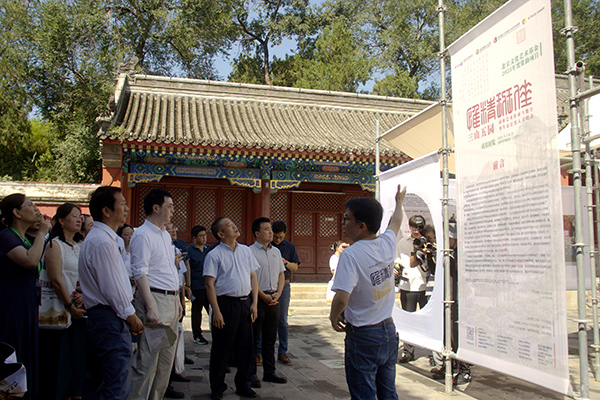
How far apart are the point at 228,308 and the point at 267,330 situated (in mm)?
854

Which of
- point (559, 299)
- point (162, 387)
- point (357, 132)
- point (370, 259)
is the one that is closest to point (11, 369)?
point (162, 387)

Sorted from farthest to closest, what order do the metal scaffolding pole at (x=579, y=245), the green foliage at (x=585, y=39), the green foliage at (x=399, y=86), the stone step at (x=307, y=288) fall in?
the green foliage at (x=399, y=86) → the green foliage at (x=585, y=39) → the stone step at (x=307, y=288) → the metal scaffolding pole at (x=579, y=245)

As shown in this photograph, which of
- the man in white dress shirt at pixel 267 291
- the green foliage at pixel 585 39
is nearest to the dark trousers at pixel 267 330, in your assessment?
the man in white dress shirt at pixel 267 291

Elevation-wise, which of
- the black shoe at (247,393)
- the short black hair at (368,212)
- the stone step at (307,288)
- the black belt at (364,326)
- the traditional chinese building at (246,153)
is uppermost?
the traditional chinese building at (246,153)

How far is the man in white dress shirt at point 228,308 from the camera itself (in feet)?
13.7

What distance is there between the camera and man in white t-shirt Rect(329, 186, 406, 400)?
271 cm

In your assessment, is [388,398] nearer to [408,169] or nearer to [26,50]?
[408,169]

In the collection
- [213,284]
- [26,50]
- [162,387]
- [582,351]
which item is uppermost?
[26,50]

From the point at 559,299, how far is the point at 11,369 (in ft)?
10.2

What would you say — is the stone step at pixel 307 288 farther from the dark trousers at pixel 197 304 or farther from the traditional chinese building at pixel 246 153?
the dark trousers at pixel 197 304

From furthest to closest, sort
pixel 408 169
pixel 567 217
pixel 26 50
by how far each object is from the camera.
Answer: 1. pixel 26 50
2. pixel 567 217
3. pixel 408 169

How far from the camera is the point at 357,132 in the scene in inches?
502

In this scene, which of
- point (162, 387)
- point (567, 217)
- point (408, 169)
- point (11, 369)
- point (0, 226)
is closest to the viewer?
point (11, 369)

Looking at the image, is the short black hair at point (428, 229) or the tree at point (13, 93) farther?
the tree at point (13, 93)
